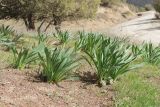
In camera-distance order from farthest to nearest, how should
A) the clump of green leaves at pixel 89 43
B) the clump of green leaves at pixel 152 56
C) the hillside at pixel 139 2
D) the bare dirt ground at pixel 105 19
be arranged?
the hillside at pixel 139 2, the bare dirt ground at pixel 105 19, the clump of green leaves at pixel 152 56, the clump of green leaves at pixel 89 43

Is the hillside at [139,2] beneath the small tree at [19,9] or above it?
beneath

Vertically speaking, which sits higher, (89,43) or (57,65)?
(57,65)

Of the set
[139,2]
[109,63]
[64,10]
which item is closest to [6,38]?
[109,63]

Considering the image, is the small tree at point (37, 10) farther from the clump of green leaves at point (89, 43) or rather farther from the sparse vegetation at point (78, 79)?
the sparse vegetation at point (78, 79)

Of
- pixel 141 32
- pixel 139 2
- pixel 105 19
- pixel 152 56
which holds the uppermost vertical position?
pixel 152 56

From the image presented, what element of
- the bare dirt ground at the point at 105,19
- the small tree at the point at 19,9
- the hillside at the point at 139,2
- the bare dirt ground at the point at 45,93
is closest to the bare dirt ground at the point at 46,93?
the bare dirt ground at the point at 45,93

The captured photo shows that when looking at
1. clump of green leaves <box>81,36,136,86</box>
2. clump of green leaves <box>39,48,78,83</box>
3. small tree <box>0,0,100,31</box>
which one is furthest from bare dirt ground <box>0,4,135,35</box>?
clump of green leaves <box>39,48,78,83</box>

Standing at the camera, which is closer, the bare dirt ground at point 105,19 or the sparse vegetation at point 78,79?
the sparse vegetation at point 78,79

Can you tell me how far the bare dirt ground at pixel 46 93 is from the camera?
6510 millimetres

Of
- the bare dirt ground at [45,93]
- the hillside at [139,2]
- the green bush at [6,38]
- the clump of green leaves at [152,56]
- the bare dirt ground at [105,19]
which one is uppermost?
the green bush at [6,38]

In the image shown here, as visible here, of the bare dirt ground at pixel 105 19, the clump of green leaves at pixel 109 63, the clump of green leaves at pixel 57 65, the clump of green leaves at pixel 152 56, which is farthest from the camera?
the bare dirt ground at pixel 105 19

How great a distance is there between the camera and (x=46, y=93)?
7047 millimetres

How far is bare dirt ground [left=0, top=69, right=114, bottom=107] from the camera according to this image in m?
6.51

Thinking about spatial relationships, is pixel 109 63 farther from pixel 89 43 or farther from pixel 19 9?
pixel 19 9
